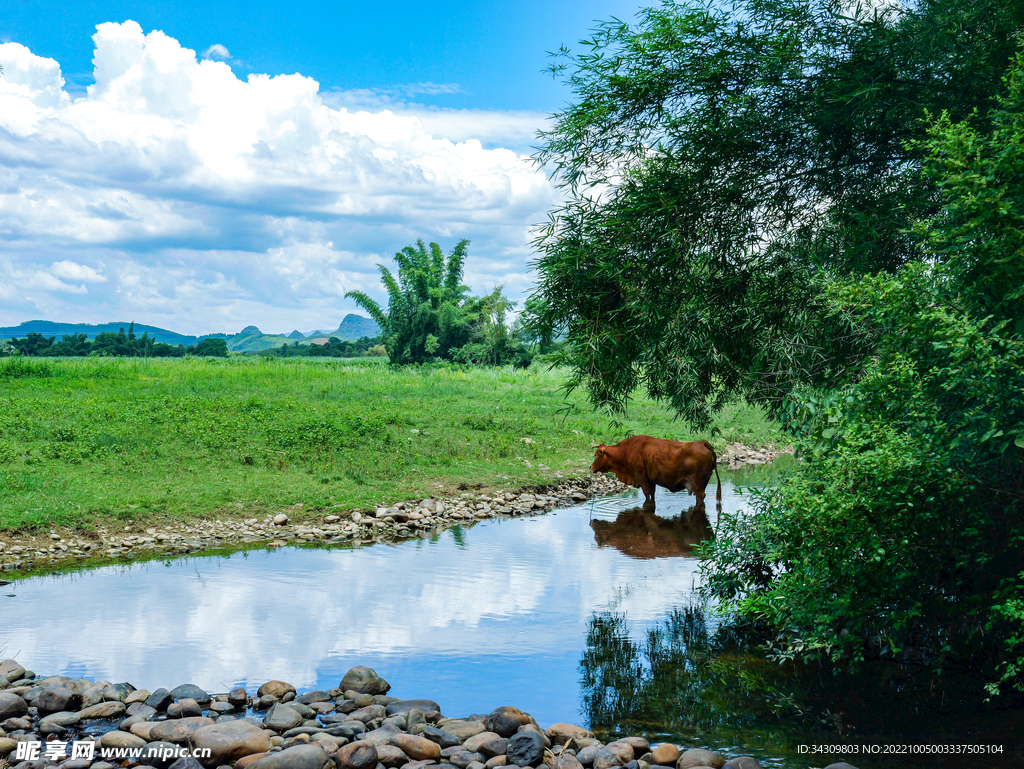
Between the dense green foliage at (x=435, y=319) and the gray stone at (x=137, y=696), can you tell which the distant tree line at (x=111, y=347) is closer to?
the dense green foliage at (x=435, y=319)

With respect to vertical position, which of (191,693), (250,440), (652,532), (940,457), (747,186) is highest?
(747,186)

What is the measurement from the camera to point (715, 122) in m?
8.83

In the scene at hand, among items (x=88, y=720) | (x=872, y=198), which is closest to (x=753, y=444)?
(x=872, y=198)

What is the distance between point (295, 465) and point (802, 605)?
37.2 feet

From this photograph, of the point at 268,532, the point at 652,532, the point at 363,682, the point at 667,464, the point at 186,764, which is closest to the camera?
the point at 186,764

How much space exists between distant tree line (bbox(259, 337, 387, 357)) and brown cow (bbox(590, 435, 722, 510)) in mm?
37842

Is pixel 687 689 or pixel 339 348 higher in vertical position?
pixel 339 348

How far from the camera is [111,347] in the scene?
131ft

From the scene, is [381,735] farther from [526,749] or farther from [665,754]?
[665,754]

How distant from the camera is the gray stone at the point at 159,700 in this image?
19.6 ft

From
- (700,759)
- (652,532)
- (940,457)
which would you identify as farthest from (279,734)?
(652,532)

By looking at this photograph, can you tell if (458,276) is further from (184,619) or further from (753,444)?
(184,619)

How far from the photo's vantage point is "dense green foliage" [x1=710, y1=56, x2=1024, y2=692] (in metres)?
5.09

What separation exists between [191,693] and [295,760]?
163 centimetres
